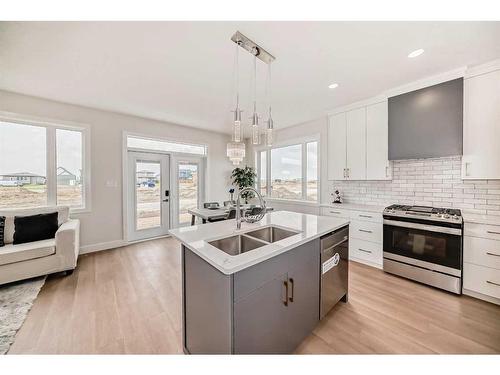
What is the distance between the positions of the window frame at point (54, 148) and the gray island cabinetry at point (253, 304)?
129 inches

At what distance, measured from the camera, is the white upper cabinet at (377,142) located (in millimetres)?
3016

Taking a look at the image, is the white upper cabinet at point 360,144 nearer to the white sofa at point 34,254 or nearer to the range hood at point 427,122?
the range hood at point 427,122

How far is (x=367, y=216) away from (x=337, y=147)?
136cm

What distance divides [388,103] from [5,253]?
5361mm

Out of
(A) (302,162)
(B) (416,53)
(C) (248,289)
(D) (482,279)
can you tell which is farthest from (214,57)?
(D) (482,279)

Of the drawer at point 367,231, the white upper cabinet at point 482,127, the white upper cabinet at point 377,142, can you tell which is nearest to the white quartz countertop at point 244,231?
the drawer at point 367,231

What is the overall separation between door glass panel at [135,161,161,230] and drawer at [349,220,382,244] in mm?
3983

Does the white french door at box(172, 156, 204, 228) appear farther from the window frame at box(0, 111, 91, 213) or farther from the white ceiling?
the white ceiling

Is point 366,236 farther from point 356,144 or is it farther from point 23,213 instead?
point 23,213

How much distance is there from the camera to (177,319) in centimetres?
188

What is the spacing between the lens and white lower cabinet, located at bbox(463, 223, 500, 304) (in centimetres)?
205

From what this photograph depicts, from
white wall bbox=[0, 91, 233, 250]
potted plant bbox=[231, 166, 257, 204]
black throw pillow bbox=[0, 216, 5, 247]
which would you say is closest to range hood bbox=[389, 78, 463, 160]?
potted plant bbox=[231, 166, 257, 204]

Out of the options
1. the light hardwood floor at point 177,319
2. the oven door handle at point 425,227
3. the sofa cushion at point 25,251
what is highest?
the oven door handle at point 425,227

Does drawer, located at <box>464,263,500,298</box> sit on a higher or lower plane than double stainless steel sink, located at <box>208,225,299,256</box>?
lower
